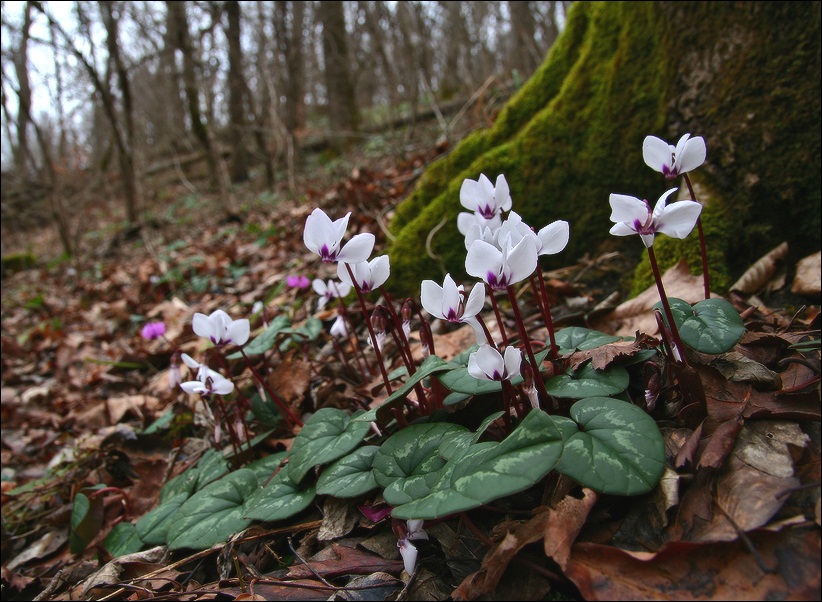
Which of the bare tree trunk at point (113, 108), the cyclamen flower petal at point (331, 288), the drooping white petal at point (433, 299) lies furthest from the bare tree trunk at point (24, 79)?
the drooping white petal at point (433, 299)

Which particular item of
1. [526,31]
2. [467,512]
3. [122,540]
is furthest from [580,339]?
[526,31]

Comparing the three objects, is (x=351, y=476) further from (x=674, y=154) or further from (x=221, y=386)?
(x=674, y=154)

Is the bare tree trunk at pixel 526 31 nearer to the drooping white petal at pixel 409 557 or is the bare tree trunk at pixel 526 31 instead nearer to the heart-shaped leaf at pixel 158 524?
the heart-shaped leaf at pixel 158 524

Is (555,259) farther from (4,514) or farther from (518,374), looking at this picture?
(4,514)

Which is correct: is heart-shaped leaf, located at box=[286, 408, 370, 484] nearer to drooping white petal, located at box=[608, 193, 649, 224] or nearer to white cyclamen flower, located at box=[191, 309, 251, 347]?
white cyclamen flower, located at box=[191, 309, 251, 347]

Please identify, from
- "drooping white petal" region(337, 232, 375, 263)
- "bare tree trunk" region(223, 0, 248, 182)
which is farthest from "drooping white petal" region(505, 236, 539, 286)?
"bare tree trunk" region(223, 0, 248, 182)

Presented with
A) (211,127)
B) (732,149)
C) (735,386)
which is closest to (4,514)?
(735,386)
